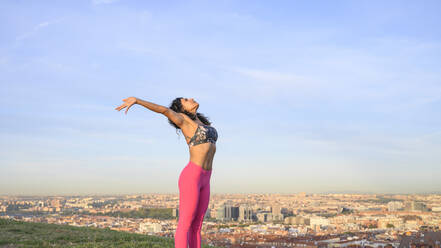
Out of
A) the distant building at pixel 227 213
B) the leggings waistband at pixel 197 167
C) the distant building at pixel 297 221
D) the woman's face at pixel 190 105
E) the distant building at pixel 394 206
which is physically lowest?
the distant building at pixel 297 221

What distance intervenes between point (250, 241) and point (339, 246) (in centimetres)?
203

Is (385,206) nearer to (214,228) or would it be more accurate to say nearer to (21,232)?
(214,228)

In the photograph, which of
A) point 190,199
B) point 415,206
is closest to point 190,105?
point 190,199

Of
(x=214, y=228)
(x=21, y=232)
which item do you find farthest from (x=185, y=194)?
(x=214, y=228)

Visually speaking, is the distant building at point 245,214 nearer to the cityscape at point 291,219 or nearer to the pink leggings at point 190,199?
the cityscape at point 291,219

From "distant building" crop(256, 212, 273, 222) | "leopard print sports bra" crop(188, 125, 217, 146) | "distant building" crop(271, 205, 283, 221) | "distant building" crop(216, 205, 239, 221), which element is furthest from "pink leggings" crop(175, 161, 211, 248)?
"distant building" crop(271, 205, 283, 221)

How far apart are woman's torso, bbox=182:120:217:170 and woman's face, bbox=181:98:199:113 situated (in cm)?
24

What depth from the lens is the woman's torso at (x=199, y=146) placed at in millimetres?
4273

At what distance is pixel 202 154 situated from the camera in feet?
14.0

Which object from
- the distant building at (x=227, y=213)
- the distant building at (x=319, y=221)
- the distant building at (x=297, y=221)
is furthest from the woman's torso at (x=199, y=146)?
the distant building at (x=297, y=221)

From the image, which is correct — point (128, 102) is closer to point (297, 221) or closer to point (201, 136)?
point (201, 136)

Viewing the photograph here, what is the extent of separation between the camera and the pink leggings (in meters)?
4.18

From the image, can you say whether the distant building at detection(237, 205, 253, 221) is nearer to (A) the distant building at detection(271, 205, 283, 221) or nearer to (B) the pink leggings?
(A) the distant building at detection(271, 205, 283, 221)

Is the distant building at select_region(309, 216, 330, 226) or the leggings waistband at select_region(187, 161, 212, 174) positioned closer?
the leggings waistband at select_region(187, 161, 212, 174)
